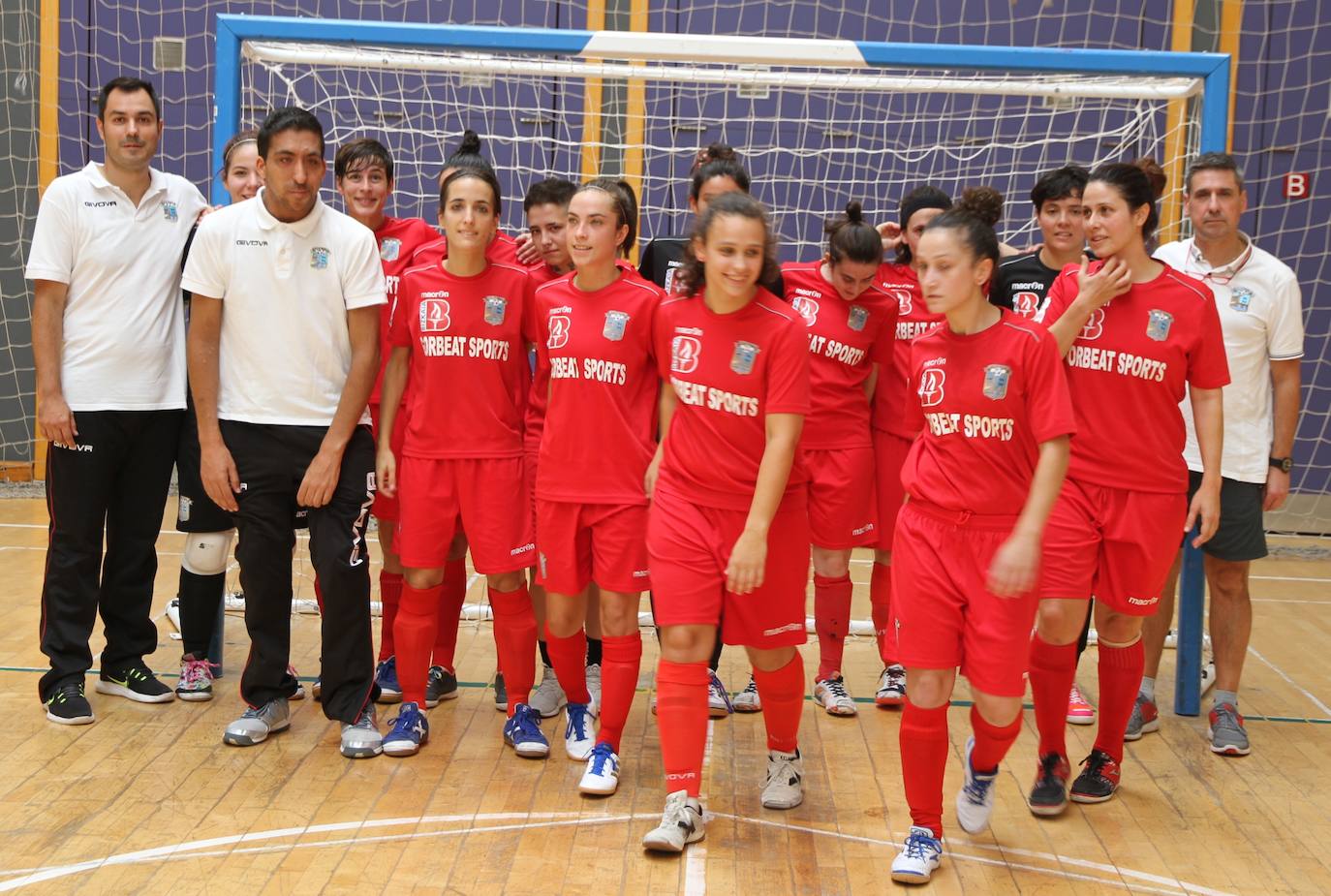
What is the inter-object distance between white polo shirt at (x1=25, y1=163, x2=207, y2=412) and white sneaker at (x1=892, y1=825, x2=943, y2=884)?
2.55m

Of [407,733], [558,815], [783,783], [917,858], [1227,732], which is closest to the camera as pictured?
[917,858]

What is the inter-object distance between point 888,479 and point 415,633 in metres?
1.62

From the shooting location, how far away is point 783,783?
3.42 metres

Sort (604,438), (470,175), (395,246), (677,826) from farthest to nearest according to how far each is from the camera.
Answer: (395,246), (470,175), (604,438), (677,826)

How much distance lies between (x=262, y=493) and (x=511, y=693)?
0.93 meters

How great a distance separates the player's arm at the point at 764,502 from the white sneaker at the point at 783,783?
0.59 metres

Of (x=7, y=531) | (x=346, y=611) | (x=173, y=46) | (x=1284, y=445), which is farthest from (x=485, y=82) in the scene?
(x=1284, y=445)

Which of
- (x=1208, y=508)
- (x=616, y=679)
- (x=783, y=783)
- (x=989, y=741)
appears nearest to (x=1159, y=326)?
(x=1208, y=508)

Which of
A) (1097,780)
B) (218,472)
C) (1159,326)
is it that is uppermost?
(1159,326)

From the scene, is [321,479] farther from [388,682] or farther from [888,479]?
[888,479]

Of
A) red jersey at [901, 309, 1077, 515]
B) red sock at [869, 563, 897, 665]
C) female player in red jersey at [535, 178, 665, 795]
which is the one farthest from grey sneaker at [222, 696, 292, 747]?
red jersey at [901, 309, 1077, 515]

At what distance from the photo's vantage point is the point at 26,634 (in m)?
4.85

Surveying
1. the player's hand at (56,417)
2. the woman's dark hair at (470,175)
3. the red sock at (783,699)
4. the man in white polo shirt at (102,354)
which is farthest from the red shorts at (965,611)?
the player's hand at (56,417)

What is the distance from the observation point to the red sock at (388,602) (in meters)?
4.27
